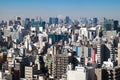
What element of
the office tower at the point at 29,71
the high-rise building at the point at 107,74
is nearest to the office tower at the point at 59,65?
the office tower at the point at 29,71

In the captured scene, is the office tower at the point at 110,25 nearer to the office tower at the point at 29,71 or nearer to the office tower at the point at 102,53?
the office tower at the point at 102,53

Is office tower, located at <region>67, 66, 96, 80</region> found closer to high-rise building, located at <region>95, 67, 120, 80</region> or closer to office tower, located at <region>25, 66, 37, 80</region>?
high-rise building, located at <region>95, 67, 120, 80</region>

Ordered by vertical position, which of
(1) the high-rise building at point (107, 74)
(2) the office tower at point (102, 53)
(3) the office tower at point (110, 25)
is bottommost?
(1) the high-rise building at point (107, 74)

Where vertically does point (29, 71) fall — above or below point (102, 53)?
below

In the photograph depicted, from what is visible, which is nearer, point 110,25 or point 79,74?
point 79,74

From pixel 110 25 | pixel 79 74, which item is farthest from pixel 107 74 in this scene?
pixel 110 25

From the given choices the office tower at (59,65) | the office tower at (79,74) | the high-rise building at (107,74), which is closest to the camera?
the office tower at (79,74)

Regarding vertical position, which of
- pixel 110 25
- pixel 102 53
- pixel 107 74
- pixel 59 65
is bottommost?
pixel 107 74

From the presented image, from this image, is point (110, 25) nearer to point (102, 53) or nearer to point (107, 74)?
point (102, 53)

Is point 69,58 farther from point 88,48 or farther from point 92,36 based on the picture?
point 92,36

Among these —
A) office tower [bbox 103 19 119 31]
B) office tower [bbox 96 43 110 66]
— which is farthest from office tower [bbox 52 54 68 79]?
office tower [bbox 103 19 119 31]
